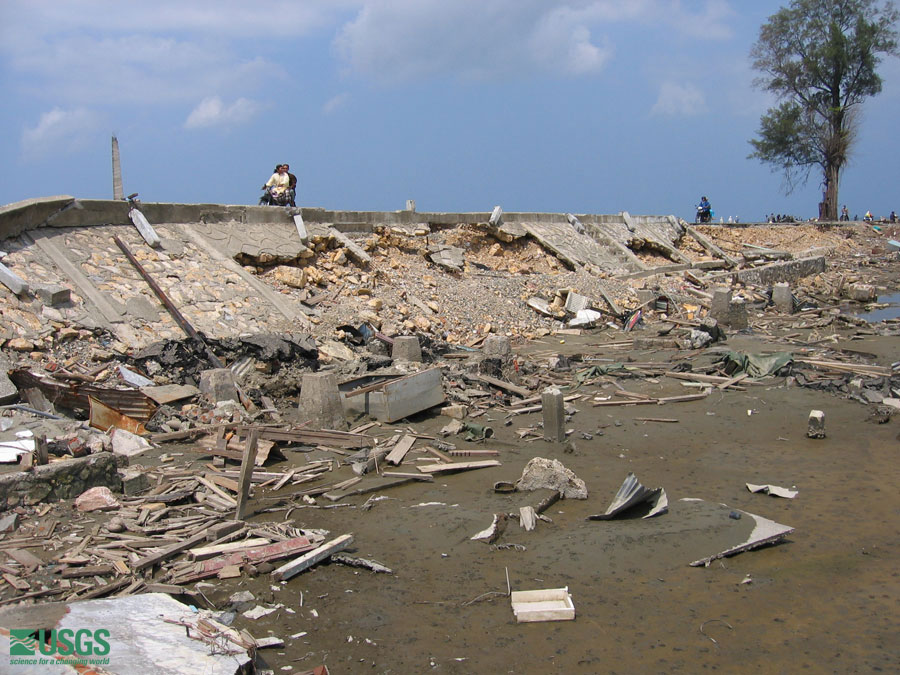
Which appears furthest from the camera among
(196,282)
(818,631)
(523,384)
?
(196,282)

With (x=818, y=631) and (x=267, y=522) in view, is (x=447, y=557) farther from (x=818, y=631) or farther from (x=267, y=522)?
(x=818, y=631)

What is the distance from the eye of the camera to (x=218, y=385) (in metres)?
8.87

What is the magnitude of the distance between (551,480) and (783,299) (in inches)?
553

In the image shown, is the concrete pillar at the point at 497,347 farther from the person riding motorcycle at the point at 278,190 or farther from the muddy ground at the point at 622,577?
the person riding motorcycle at the point at 278,190

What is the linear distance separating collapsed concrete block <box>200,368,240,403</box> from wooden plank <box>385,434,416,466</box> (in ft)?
8.14

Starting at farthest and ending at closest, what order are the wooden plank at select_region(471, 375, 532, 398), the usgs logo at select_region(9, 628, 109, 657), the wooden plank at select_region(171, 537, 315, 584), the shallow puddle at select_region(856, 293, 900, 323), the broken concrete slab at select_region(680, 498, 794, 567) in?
the shallow puddle at select_region(856, 293, 900, 323)
the wooden plank at select_region(471, 375, 532, 398)
the broken concrete slab at select_region(680, 498, 794, 567)
the wooden plank at select_region(171, 537, 315, 584)
the usgs logo at select_region(9, 628, 109, 657)

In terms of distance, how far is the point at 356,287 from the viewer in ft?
46.5

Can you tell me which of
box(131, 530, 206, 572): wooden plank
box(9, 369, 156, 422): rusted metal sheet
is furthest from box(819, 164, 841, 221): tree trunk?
box(131, 530, 206, 572): wooden plank

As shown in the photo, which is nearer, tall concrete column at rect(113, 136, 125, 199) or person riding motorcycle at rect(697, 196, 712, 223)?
tall concrete column at rect(113, 136, 125, 199)

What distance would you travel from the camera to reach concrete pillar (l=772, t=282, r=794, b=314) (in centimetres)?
1798

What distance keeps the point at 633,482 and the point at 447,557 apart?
1981 millimetres

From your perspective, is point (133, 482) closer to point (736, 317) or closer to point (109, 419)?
point (109, 419)

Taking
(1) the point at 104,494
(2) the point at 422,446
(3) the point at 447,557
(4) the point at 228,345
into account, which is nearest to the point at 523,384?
(2) the point at 422,446

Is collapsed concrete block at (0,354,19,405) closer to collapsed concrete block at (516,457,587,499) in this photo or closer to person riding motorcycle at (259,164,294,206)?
collapsed concrete block at (516,457,587,499)
